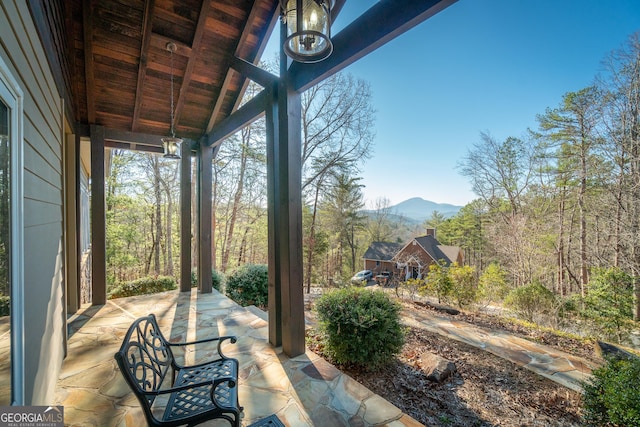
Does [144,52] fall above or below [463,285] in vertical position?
above

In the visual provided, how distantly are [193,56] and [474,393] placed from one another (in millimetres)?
5004

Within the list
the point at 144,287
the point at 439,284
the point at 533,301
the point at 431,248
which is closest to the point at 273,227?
the point at 144,287

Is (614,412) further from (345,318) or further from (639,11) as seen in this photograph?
(639,11)

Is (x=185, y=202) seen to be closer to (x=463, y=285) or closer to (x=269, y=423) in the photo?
(x=269, y=423)

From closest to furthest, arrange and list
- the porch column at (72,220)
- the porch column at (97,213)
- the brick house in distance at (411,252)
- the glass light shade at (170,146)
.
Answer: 1. the glass light shade at (170,146)
2. the porch column at (72,220)
3. the porch column at (97,213)
4. the brick house in distance at (411,252)

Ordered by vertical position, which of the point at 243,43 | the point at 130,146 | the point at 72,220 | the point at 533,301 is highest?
the point at 243,43

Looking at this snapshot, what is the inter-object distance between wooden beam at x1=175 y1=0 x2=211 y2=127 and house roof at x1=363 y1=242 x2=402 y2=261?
56.5 ft

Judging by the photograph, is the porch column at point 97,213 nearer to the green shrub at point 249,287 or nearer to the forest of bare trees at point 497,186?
the green shrub at point 249,287

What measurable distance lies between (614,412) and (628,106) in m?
10.5

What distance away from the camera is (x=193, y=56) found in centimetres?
342

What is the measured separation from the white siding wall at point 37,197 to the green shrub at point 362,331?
233 cm

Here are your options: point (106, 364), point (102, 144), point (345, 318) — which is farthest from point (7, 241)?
point (102, 144)

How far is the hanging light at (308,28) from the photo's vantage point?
59.4 inches

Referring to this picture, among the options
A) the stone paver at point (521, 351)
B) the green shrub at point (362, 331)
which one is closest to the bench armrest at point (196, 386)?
the green shrub at point (362, 331)
